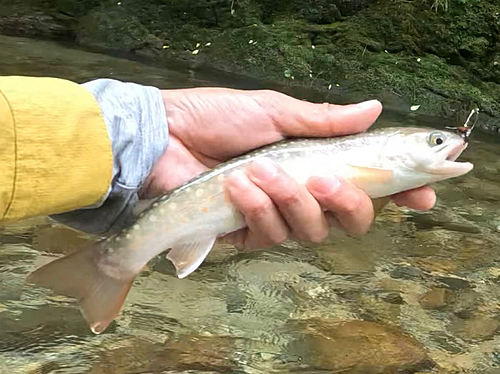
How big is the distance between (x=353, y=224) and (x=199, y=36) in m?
8.01

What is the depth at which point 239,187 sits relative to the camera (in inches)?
82.0

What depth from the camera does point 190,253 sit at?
2137 mm

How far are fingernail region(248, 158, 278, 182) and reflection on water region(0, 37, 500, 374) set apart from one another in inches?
45.4

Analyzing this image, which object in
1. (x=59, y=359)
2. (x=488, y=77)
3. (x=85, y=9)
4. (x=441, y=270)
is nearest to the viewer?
(x=59, y=359)

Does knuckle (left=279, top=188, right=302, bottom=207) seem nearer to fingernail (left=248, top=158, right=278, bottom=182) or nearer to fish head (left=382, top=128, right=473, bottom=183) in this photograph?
fingernail (left=248, top=158, right=278, bottom=182)

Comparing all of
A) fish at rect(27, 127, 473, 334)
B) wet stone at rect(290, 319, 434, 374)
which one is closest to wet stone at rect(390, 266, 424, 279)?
wet stone at rect(290, 319, 434, 374)

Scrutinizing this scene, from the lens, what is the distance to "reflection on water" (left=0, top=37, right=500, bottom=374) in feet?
10.3

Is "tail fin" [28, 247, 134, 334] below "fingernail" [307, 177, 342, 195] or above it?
below

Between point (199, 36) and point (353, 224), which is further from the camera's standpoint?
point (199, 36)

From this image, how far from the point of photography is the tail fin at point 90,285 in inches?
82.2

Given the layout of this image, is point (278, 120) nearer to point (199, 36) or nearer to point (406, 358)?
point (406, 358)

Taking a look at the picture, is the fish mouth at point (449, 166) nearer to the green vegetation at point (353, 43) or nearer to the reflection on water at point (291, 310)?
the reflection on water at point (291, 310)

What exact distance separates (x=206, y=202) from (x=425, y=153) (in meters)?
0.60

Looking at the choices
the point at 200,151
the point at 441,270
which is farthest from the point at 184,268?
the point at 441,270
